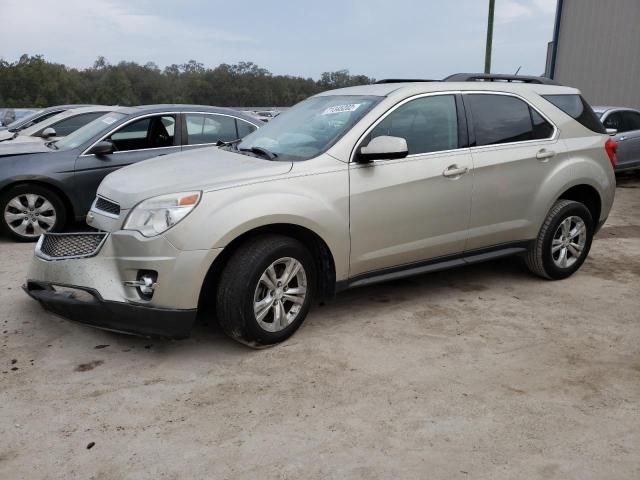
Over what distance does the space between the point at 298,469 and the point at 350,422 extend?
1.49 ft

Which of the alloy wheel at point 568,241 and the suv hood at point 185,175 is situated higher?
the suv hood at point 185,175

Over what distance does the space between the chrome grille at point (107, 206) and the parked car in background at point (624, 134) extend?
10.2m

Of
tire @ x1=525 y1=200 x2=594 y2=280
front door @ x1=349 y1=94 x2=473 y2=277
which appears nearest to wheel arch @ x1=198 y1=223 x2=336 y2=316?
front door @ x1=349 y1=94 x2=473 y2=277

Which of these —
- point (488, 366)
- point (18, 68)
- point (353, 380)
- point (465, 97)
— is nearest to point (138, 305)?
point (353, 380)

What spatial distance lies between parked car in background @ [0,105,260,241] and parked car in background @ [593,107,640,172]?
8339mm

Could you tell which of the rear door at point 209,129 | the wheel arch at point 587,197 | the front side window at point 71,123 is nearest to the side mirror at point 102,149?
the rear door at point 209,129

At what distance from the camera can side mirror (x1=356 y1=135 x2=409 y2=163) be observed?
3.89 meters

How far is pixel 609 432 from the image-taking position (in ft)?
9.54

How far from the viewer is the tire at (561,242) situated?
16.6ft

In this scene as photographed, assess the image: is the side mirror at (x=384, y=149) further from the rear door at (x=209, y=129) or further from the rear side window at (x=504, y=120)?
the rear door at (x=209, y=129)

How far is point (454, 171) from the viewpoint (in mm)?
4395

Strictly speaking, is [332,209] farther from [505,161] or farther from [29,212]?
[29,212]

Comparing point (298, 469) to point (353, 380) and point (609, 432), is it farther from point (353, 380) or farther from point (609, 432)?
point (609, 432)

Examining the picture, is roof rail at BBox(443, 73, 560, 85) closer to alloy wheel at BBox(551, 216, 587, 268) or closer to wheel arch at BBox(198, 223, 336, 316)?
alloy wheel at BBox(551, 216, 587, 268)
